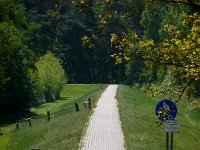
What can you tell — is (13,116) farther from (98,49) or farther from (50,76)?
(98,49)

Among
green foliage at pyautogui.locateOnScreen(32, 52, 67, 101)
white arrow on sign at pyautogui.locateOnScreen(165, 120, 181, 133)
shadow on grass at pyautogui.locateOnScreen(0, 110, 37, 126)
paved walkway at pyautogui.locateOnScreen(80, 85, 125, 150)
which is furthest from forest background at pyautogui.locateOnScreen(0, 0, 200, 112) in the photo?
paved walkway at pyautogui.locateOnScreen(80, 85, 125, 150)

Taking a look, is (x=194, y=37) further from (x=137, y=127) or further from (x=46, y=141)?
(x=137, y=127)

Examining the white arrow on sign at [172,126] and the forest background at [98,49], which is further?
the white arrow on sign at [172,126]

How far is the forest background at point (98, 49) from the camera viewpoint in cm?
907

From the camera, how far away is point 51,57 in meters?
80.1

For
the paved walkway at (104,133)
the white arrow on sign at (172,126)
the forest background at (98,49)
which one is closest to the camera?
the forest background at (98,49)

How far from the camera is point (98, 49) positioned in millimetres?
116750

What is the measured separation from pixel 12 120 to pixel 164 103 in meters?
30.4

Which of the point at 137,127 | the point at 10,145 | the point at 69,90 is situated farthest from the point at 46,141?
the point at 69,90

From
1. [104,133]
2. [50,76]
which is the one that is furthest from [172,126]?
[50,76]

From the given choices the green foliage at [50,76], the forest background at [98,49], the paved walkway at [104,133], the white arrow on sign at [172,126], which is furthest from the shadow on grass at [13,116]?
the white arrow on sign at [172,126]

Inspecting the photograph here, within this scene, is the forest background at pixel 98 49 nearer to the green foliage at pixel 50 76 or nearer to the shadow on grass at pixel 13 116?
A: the green foliage at pixel 50 76

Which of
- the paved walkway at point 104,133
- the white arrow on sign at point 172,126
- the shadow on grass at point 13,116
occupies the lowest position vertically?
the shadow on grass at point 13,116

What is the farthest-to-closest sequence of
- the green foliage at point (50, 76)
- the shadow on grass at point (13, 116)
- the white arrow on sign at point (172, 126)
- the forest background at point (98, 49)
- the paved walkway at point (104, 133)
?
the green foliage at point (50, 76)
the shadow on grass at point (13, 116)
the paved walkway at point (104, 133)
the white arrow on sign at point (172, 126)
the forest background at point (98, 49)
